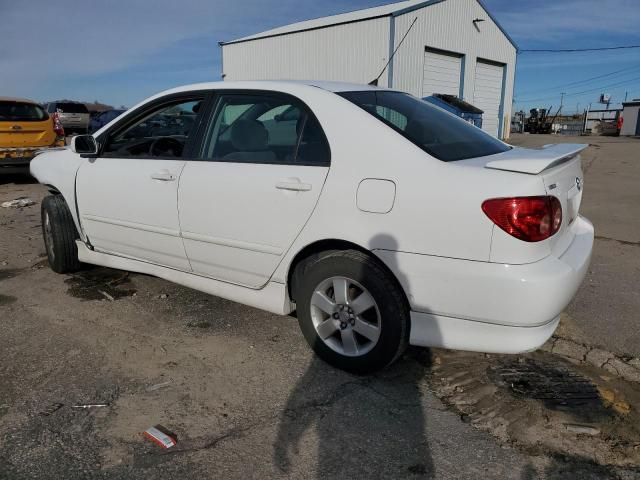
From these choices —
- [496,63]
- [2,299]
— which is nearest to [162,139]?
[2,299]

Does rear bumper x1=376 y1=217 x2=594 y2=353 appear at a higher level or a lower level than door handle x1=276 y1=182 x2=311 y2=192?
lower

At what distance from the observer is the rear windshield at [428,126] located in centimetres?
282

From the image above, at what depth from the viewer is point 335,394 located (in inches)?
111

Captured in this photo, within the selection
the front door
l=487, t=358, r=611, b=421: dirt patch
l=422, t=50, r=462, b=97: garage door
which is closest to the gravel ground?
l=487, t=358, r=611, b=421: dirt patch

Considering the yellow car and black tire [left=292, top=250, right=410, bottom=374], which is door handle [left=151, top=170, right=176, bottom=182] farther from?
the yellow car

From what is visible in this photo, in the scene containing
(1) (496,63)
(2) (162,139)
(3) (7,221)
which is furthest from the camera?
(1) (496,63)

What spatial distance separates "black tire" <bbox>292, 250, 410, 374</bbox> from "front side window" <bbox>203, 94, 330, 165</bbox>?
0.56m

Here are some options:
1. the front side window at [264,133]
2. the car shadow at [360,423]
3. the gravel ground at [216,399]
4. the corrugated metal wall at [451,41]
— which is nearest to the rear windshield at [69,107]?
the corrugated metal wall at [451,41]

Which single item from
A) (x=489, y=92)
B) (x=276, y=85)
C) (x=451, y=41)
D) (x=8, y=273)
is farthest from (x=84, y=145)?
(x=489, y=92)

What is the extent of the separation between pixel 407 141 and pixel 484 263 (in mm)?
743

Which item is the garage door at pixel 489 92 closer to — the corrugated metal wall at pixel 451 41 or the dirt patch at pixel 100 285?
the corrugated metal wall at pixel 451 41

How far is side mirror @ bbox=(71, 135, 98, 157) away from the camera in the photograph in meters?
3.97

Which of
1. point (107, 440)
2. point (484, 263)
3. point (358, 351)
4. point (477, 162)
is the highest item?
point (477, 162)

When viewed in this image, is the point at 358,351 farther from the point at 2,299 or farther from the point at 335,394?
the point at 2,299
